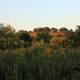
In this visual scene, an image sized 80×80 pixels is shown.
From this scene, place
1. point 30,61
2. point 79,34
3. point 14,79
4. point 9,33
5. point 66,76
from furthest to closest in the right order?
point 9,33 < point 79,34 < point 30,61 < point 66,76 < point 14,79

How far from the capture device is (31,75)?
8.00 meters

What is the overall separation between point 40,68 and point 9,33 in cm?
4292

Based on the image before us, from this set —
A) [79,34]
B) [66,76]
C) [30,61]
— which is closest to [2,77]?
[30,61]

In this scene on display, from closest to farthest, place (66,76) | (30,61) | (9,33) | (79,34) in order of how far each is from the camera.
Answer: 1. (66,76)
2. (30,61)
3. (79,34)
4. (9,33)

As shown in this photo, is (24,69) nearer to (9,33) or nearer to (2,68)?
(2,68)

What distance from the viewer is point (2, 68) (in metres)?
8.78

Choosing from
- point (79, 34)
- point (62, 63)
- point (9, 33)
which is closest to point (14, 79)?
point (62, 63)

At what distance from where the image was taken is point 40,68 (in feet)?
27.3

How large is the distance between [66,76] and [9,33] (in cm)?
4281

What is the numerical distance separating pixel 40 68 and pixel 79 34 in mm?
39235

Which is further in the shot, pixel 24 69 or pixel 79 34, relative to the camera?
pixel 79 34

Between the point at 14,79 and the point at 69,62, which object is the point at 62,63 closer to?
the point at 69,62

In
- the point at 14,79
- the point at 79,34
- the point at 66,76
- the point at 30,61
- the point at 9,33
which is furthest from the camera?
the point at 9,33

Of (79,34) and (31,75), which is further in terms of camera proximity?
(79,34)
